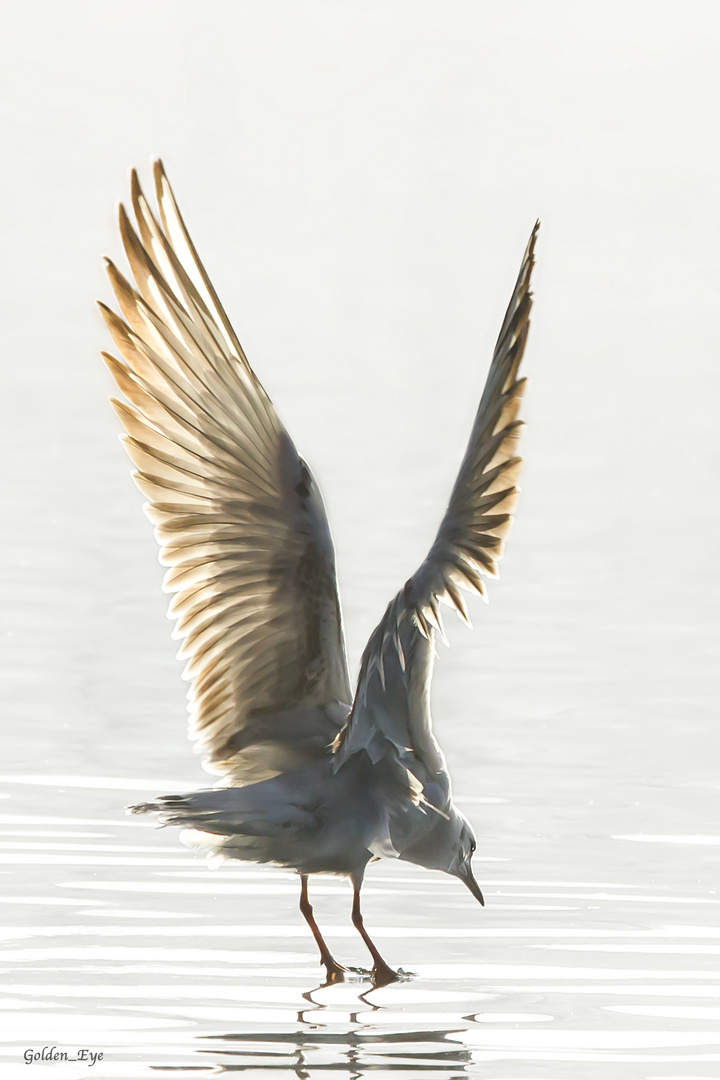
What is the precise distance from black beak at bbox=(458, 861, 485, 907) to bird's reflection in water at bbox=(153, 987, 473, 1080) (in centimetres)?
118

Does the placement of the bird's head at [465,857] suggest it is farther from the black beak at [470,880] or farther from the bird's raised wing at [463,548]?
the bird's raised wing at [463,548]

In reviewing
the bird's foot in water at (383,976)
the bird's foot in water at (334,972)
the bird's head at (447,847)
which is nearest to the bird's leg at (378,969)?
the bird's foot in water at (383,976)

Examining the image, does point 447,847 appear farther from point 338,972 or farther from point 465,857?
point 338,972

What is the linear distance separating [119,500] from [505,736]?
749cm

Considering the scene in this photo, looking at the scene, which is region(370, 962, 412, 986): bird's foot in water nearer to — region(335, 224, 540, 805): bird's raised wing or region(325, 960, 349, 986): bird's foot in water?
region(325, 960, 349, 986): bird's foot in water

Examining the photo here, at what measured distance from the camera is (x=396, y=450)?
2138 centimetres

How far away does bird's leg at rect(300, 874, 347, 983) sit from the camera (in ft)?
24.0

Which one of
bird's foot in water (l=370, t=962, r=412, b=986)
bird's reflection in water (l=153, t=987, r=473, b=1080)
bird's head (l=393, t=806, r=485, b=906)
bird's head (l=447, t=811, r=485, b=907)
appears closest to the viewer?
bird's reflection in water (l=153, t=987, r=473, b=1080)

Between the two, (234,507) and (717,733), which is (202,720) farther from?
(717,733)

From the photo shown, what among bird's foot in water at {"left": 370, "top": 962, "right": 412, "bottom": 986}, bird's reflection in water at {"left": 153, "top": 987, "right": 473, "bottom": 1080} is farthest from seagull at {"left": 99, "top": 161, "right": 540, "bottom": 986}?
bird's reflection in water at {"left": 153, "top": 987, "right": 473, "bottom": 1080}

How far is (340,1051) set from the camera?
650cm

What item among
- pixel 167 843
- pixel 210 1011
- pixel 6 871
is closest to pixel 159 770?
pixel 167 843

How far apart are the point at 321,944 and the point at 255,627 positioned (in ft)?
3.53

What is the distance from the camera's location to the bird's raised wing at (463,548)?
6.86 meters
